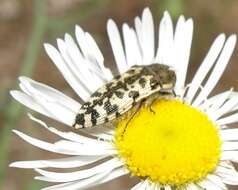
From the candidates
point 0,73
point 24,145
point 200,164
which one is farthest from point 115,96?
point 0,73

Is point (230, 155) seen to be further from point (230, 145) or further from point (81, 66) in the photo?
point (81, 66)

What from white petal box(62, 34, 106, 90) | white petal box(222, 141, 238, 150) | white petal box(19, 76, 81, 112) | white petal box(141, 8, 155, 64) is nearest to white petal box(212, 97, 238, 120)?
white petal box(222, 141, 238, 150)

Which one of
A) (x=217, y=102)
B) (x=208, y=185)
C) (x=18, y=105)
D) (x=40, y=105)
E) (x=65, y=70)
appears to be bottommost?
(x=208, y=185)

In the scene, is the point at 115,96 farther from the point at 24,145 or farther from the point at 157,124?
the point at 24,145

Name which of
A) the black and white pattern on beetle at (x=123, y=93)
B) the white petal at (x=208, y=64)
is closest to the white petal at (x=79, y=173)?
the black and white pattern on beetle at (x=123, y=93)

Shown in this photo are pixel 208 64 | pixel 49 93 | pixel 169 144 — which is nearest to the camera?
pixel 169 144

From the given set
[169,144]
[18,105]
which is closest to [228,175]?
[169,144]

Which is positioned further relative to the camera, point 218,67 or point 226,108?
point 218,67

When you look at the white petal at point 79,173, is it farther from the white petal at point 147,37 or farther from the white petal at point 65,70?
the white petal at point 147,37
